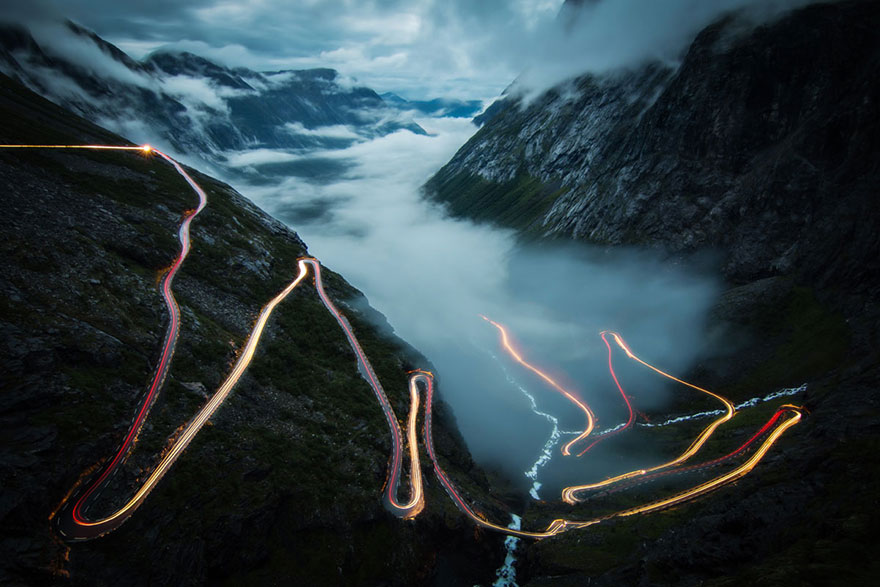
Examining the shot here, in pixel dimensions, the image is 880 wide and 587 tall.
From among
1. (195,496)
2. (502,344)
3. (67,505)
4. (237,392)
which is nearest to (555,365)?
(502,344)

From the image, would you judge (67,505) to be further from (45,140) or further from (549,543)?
(45,140)

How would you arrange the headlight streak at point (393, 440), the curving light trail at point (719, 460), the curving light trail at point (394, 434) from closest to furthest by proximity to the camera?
the headlight streak at point (393, 440) < the curving light trail at point (394, 434) < the curving light trail at point (719, 460)

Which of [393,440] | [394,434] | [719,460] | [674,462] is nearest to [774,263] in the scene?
[674,462]

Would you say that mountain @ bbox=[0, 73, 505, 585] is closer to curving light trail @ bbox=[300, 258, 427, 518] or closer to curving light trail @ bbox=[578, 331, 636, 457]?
curving light trail @ bbox=[300, 258, 427, 518]

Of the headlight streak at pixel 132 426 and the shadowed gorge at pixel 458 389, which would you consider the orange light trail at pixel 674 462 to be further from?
the headlight streak at pixel 132 426

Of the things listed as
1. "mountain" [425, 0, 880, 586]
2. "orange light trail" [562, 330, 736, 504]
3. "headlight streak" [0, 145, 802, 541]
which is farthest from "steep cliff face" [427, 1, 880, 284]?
"headlight streak" [0, 145, 802, 541]

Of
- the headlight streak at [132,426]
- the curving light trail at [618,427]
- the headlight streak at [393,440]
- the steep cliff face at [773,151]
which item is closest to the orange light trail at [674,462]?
the headlight streak at [393,440]
